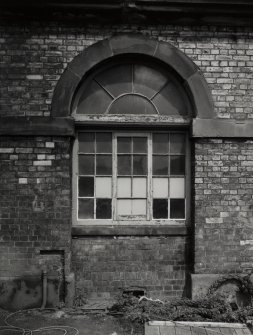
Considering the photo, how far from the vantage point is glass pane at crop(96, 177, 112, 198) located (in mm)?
6617

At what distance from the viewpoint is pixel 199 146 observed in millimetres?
6387

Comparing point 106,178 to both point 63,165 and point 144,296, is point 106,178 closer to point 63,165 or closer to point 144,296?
point 63,165

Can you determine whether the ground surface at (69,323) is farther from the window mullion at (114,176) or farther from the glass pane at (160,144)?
the glass pane at (160,144)

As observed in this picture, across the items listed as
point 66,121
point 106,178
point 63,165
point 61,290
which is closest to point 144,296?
point 61,290

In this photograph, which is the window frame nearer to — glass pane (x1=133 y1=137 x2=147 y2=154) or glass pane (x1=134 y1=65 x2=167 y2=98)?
glass pane (x1=133 y1=137 x2=147 y2=154)

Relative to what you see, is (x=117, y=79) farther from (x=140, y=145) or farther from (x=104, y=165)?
(x=104, y=165)

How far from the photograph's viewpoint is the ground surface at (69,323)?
5.26 metres

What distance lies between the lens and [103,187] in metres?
6.62

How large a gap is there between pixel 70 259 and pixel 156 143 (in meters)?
2.28

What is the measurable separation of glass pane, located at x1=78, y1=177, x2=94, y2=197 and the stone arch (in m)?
1.09

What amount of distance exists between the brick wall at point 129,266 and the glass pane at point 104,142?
4.63 ft

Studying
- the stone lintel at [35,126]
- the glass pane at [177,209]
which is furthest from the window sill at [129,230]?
the stone lintel at [35,126]

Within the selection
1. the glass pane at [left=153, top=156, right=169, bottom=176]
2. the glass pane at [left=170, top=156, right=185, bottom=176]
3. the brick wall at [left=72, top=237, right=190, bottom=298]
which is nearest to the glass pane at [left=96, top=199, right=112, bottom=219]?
the brick wall at [left=72, top=237, right=190, bottom=298]

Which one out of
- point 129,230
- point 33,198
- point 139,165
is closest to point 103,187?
point 139,165
